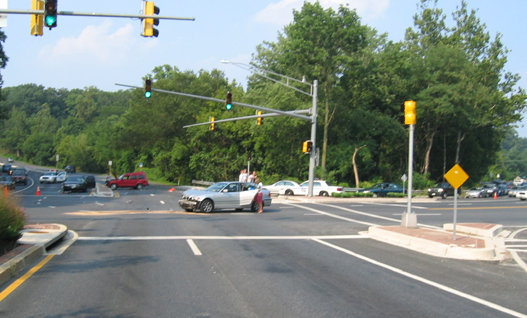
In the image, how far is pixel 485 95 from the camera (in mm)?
51812

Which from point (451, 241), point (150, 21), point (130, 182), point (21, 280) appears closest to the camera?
point (21, 280)

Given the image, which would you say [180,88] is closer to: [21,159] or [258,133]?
[258,133]

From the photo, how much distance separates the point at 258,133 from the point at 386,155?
1634cm

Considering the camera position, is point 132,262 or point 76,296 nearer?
point 76,296

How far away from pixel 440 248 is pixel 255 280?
Answer: 5.61 meters

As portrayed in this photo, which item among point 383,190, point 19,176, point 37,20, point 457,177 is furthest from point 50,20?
point 19,176

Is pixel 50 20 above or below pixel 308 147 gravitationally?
above

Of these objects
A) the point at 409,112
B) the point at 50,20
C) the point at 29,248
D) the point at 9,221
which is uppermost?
the point at 50,20

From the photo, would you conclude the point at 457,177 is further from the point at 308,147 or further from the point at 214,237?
the point at 308,147

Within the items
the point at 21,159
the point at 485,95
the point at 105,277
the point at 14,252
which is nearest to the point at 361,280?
the point at 105,277

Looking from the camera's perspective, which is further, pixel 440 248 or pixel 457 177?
pixel 457 177

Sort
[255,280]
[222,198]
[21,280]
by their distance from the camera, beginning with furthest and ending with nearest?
[222,198], [255,280], [21,280]

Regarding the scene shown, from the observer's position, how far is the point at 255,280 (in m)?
8.31

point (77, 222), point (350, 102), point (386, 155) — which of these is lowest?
point (77, 222)
